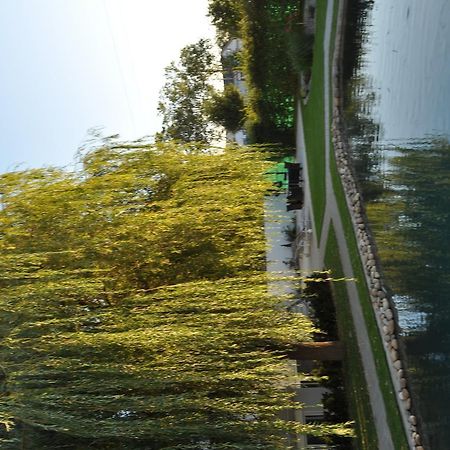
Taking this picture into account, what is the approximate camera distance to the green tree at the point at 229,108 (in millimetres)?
23047

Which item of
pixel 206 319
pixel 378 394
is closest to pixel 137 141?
pixel 206 319

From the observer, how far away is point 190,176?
37.7 ft

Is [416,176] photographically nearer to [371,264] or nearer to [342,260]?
[371,264]

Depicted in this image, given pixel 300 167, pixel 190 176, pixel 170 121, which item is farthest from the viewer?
pixel 170 121

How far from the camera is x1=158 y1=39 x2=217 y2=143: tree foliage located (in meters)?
27.5

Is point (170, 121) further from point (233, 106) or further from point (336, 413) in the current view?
point (336, 413)

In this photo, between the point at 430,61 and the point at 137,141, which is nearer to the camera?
the point at 430,61

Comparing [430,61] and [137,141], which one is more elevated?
[430,61]

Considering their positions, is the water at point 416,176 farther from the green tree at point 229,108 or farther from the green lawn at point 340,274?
the green tree at point 229,108

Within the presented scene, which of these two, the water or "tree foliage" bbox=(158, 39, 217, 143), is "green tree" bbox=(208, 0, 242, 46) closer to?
"tree foliage" bbox=(158, 39, 217, 143)

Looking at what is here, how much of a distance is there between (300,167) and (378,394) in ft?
32.8

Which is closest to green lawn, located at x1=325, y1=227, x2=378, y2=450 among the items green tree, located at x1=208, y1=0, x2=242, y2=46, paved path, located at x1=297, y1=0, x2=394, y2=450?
paved path, located at x1=297, y1=0, x2=394, y2=450

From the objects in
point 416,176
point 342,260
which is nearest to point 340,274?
point 342,260

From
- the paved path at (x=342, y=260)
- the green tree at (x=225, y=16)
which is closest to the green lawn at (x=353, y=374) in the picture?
the paved path at (x=342, y=260)
